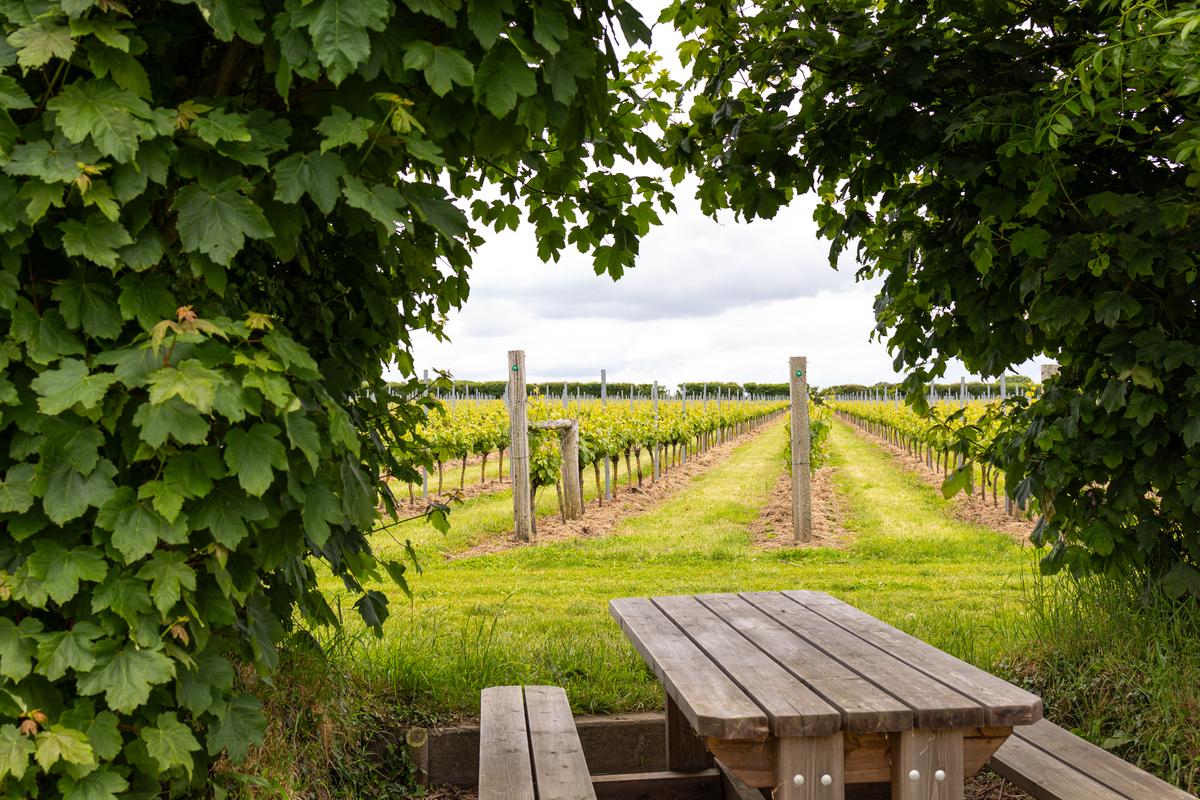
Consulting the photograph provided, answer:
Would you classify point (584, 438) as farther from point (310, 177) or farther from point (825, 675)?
point (310, 177)

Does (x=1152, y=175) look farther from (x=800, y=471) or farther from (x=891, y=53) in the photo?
(x=800, y=471)

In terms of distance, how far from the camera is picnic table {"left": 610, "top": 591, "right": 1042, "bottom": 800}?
2127 mm

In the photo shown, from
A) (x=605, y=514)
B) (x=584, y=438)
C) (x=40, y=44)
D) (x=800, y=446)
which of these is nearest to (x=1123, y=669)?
(x=40, y=44)

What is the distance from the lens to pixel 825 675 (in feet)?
8.09

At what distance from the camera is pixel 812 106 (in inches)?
168

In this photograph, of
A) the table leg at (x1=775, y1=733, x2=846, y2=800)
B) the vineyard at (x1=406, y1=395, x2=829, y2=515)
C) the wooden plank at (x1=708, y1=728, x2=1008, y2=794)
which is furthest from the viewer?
the vineyard at (x1=406, y1=395, x2=829, y2=515)

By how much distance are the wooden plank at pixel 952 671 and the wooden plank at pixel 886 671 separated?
3 centimetres

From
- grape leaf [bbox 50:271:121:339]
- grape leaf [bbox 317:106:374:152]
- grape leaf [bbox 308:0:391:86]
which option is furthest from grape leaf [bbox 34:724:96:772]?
grape leaf [bbox 308:0:391:86]

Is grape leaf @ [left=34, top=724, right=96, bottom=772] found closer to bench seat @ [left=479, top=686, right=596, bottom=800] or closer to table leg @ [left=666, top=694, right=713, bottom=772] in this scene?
bench seat @ [left=479, top=686, right=596, bottom=800]

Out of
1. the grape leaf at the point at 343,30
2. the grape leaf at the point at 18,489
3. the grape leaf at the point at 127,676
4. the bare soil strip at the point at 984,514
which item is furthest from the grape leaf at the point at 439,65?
the bare soil strip at the point at 984,514

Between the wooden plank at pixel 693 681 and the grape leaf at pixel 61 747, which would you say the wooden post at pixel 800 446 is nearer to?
the wooden plank at pixel 693 681

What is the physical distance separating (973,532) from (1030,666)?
280 inches

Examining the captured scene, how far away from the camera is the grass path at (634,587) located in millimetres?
4059

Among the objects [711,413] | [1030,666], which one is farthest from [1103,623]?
[711,413]
